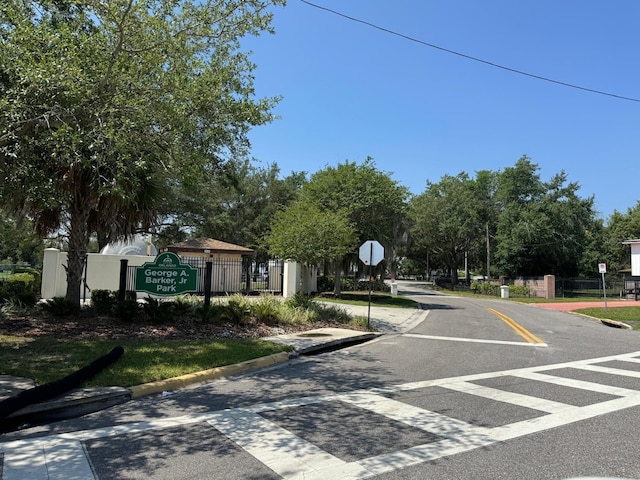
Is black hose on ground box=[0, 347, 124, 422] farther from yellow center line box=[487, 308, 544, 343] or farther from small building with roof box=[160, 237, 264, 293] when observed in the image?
small building with roof box=[160, 237, 264, 293]

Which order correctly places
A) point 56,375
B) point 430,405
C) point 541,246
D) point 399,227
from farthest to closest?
1. point 541,246
2. point 399,227
3. point 56,375
4. point 430,405

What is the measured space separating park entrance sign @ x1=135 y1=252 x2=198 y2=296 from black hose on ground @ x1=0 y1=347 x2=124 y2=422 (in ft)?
17.5

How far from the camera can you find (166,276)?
13.5 metres

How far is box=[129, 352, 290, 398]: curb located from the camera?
7.09m

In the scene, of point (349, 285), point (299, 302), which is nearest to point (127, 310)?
point (299, 302)

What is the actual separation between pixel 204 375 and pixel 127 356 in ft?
6.10

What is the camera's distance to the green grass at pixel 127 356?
7.51 meters

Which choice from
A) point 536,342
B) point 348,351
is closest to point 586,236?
point 536,342

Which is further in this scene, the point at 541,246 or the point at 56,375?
the point at 541,246

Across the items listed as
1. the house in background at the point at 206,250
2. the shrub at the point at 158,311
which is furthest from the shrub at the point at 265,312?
the house in background at the point at 206,250

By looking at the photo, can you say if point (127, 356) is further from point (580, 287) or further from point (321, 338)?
point (580, 287)

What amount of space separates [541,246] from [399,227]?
79.0 feet

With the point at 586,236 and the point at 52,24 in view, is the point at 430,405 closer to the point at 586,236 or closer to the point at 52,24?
the point at 52,24

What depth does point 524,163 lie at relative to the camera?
52594 millimetres
